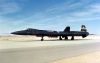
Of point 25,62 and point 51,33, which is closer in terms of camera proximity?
point 25,62

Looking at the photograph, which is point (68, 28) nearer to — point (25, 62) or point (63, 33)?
point (63, 33)

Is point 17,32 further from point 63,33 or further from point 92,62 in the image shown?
point 92,62

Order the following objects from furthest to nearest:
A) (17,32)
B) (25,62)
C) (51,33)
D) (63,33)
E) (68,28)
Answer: (68,28), (63,33), (51,33), (17,32), (25,62)

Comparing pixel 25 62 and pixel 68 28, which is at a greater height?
pixel 68 28

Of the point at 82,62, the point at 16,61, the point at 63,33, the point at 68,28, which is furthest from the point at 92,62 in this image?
the point at 68,28

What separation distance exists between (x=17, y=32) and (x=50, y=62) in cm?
3367

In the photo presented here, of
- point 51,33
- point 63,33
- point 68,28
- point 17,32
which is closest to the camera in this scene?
point 17,32

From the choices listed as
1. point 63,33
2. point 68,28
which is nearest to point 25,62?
point 63,33

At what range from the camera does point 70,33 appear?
55.3 m

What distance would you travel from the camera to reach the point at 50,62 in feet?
36.7

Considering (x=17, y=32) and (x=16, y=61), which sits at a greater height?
(x=17, y=32)

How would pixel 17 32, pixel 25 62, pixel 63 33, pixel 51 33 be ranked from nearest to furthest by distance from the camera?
pixel 25 62 → pixel 17 32 → pixel 51 33 → pixel 63 33

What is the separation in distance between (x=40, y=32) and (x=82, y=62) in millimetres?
35225

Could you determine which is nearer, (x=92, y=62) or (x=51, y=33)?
(x=92, y=62)
